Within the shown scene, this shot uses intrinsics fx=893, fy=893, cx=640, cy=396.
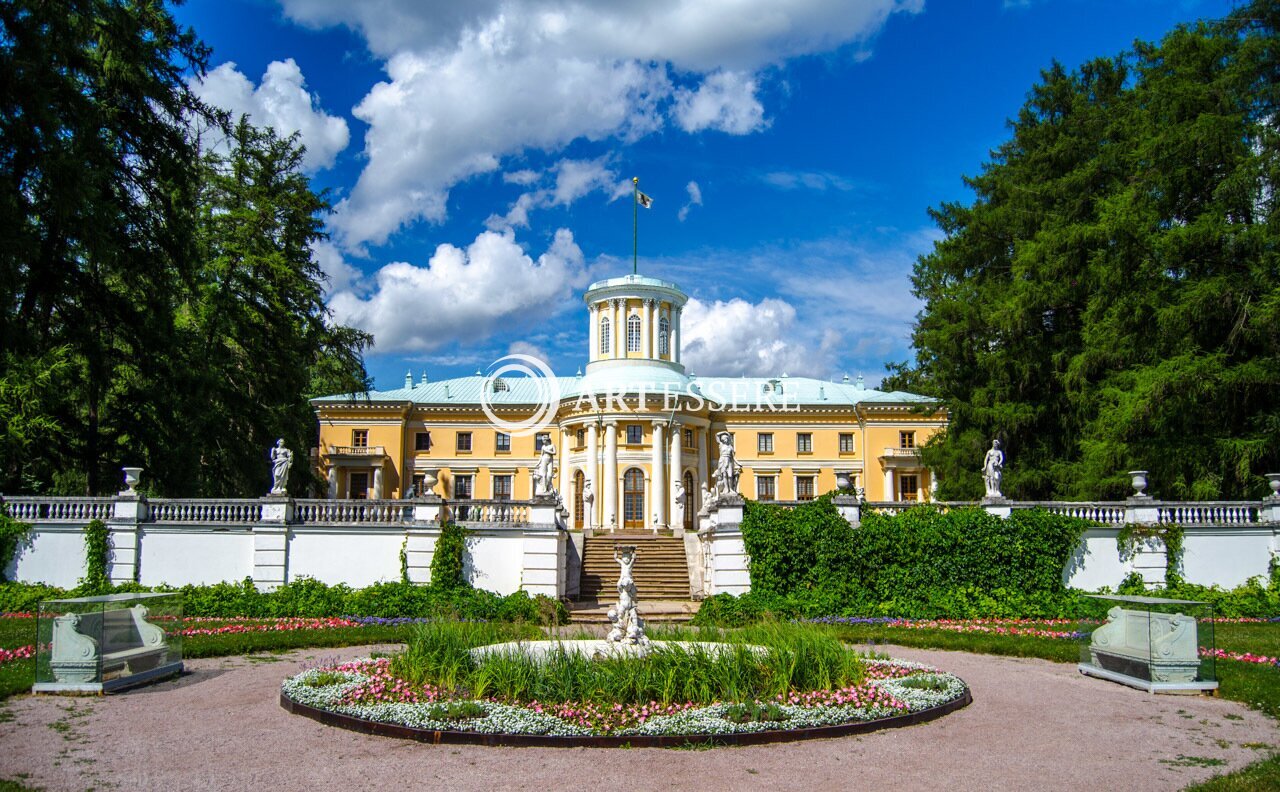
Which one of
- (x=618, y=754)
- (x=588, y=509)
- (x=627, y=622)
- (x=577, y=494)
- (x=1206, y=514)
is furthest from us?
(x=577, y=494)

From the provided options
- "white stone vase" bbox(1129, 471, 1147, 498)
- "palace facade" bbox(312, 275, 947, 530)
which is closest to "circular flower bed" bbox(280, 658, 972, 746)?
"white stone vase" bbox(1129, 471, 1147, 498)

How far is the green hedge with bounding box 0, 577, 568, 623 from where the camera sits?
19.6m

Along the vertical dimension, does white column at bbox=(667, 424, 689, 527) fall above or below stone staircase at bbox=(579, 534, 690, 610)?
above

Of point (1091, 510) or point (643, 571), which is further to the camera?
point (643, 571)

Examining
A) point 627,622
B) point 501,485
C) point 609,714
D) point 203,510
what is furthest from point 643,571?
point 501,485

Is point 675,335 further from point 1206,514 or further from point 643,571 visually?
point 1206,514

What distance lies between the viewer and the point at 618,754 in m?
8.70

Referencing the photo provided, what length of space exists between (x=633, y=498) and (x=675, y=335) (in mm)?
10157

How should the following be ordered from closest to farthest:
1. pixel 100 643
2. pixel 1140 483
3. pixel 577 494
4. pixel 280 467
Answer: pixel 100 643 < pixel 1140 483 < pixel 280 467 < pixel 577 494

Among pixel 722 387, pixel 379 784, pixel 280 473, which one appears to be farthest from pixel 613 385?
pixel 379 784

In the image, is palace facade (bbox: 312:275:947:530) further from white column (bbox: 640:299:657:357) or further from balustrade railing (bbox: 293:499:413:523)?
balustrade railing (bbox: 293:499:413:523)

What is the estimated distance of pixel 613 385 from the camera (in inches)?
1754

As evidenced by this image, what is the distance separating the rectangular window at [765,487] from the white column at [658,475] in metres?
8.57

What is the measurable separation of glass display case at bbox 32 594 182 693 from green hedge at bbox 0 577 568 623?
7313mm
